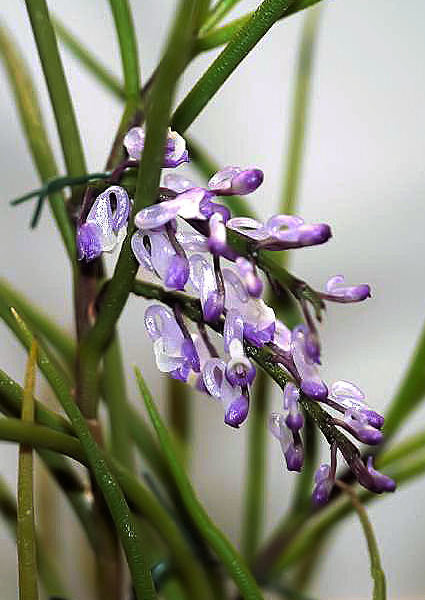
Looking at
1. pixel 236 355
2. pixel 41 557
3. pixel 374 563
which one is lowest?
pixel 41 557

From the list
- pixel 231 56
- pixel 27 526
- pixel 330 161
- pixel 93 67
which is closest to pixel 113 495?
pixel 27 526

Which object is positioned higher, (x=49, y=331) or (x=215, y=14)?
(x=215, y=14)

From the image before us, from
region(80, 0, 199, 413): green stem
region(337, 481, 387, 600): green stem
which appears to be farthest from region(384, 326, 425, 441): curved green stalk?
region(80, 0, 199, 413): green stem

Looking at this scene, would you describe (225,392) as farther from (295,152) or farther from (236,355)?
(295,152)

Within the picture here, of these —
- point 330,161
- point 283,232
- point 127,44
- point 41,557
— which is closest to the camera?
point 283,232

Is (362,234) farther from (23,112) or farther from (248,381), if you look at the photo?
(248,381)

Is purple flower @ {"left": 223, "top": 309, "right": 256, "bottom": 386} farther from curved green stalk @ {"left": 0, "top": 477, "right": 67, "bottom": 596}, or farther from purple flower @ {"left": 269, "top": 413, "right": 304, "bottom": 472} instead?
curved green stalk @ {"left": 0, "top": 477, "right": 67, "bottom": 596}

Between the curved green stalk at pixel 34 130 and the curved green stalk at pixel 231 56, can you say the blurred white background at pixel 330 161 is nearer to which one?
the curved green stalk at pixel 34 130

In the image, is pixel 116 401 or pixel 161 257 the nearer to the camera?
pixel 161 257
